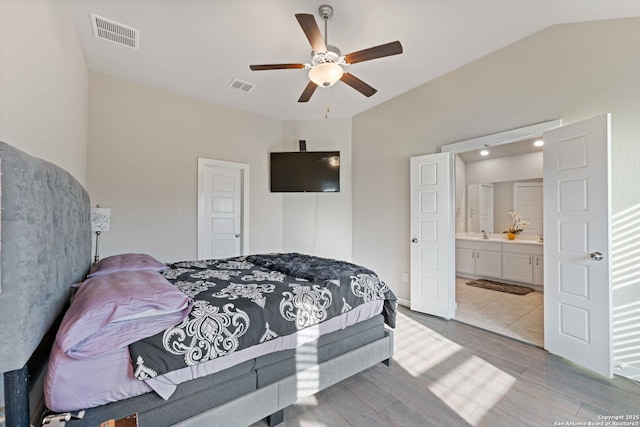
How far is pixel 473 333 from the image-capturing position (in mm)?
3059

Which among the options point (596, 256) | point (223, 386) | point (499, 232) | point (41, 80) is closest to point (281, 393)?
point (223, 386)

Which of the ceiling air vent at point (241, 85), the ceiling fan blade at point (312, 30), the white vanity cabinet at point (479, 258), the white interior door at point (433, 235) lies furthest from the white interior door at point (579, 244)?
Answer: the ceiling air vent at point (241, 85)

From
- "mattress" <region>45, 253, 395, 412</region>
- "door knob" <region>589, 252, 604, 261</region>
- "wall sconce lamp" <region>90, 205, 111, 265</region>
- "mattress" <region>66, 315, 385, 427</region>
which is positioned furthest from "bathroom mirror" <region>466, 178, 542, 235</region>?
"wall sconce lamp" <region>90, 205, 111, 265</region>

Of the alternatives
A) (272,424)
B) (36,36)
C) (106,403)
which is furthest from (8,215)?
(272,424)

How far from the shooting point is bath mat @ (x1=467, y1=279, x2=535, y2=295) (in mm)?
4715

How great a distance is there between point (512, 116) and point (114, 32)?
4124 millimetres

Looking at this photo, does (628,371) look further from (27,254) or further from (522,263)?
(27,254)

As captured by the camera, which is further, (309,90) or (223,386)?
(309,90)

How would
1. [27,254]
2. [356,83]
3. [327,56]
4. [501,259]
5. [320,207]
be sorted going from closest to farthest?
1. [27,254]
2. [327,56]
3. [356,83]
4. [320,207]
5. [501,259]

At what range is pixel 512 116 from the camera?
2.99 metres

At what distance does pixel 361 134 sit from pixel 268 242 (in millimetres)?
2480

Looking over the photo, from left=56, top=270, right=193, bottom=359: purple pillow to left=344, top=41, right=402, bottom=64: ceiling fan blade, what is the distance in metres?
2.18

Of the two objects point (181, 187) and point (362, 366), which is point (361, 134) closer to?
point (181, 187)

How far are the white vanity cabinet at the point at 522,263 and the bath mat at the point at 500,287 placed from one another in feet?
0.60
